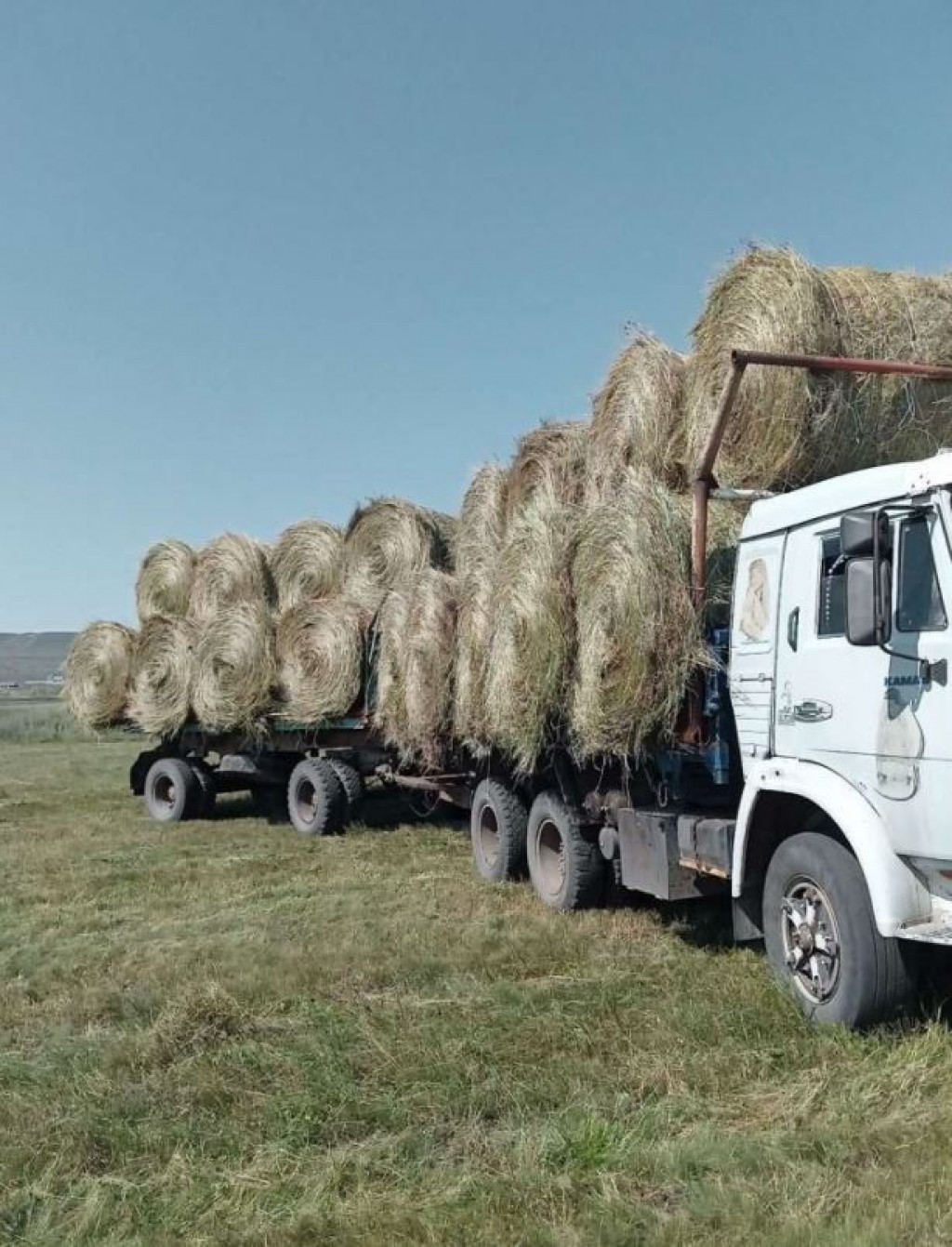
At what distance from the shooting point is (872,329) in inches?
246

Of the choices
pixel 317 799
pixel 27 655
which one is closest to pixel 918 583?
pixel 317 799

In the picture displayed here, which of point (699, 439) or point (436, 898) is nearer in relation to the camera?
point (699, 439)

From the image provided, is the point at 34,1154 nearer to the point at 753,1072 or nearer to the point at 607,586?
the point at 753,1072

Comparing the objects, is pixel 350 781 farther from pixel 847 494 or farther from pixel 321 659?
pixel 847 494

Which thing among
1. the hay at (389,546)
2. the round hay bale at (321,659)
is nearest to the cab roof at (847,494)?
the round hay bale at (321,659)

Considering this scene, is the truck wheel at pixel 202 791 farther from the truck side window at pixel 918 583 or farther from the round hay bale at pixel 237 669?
the truck side window at pixel 918 583

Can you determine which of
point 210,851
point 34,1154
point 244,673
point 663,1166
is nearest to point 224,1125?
point 34,1154

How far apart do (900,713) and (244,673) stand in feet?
27.7

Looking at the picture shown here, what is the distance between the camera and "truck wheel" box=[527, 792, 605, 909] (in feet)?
23.7

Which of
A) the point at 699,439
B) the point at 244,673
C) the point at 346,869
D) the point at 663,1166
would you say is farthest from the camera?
the point at 244,673

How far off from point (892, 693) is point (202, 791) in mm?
10180

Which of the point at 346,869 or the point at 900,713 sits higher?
the point at 900,713

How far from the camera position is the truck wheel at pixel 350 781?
37.1 ft

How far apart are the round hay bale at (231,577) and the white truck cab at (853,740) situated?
27.8ft
